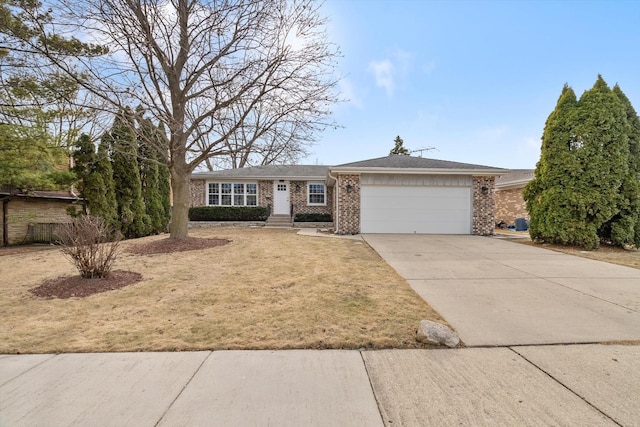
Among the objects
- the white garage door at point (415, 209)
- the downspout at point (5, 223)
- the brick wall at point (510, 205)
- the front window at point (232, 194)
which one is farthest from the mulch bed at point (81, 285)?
the brick wall at point (510, 205)

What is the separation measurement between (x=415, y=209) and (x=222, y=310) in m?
10.8

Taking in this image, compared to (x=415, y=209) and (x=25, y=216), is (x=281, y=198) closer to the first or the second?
(x=415, y=209)

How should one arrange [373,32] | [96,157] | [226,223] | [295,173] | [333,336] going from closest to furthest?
[333,336]
[373,32]
[96,157]
[226,223]
[295,173]

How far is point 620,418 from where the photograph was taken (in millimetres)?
2061

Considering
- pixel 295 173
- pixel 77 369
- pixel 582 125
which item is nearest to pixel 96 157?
pixel 295 173

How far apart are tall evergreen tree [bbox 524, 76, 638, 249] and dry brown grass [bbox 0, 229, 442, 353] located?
24.3 ft

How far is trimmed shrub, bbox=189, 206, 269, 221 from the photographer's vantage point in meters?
17.8

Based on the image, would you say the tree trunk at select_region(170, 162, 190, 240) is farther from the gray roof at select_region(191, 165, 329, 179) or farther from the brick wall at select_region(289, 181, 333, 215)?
the brick wall at select_region(289, 181, 333, 215)

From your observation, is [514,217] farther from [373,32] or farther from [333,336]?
[333,336]

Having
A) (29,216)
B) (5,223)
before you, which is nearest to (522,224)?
(29,216)

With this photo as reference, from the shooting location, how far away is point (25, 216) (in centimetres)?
1366

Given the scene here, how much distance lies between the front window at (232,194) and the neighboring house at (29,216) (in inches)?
263

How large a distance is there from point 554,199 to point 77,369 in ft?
41.5

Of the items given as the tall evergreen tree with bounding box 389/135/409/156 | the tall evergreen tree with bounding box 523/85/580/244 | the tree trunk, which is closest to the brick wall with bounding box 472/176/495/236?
the tall evergreen tree with bounding box 523/85/580/244
